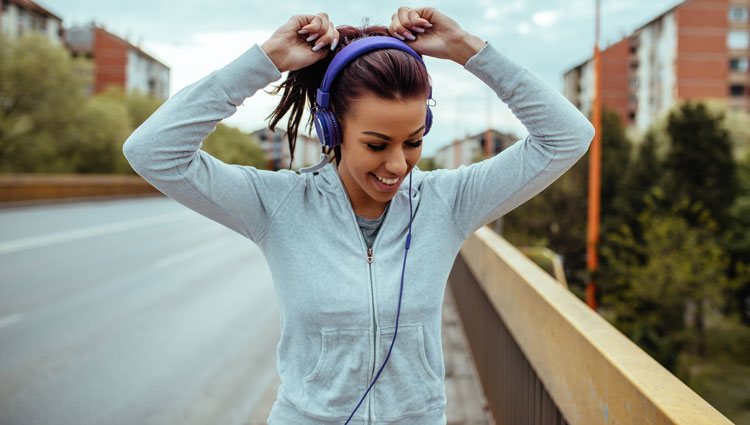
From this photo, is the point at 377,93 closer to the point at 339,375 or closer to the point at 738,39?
the point at 339,375

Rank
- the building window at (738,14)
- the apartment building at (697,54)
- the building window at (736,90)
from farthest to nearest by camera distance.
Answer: the building window at (736,90) < the building window at (738,14) < the apartment building at (697,54)

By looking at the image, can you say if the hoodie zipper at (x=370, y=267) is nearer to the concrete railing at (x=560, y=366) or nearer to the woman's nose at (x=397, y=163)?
the woman's nose at (x=397, y=163)

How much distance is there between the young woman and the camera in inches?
68.1

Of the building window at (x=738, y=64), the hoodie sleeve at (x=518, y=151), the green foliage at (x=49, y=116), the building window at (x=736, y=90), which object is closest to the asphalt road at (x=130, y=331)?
the hoodie sleeve at (x=518, y=151)

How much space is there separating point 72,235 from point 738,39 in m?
76.8

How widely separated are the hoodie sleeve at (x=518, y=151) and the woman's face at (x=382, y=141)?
18 cm

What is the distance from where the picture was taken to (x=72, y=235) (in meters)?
16.2

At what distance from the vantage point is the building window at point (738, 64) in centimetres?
7622

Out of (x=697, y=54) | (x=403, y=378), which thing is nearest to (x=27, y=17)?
(x=697, y=54)

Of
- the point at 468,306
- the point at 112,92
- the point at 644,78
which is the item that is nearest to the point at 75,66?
the point at 112,92

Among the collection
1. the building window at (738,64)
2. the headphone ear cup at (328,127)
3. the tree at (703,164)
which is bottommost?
the headphone ear cup at (328,127)

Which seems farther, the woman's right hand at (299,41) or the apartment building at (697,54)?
the apartment building at (697,54)

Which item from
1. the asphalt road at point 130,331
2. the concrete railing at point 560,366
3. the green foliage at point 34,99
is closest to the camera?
the concrete railing at point 560,366

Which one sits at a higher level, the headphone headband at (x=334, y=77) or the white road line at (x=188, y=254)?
the headphone headband at (x=334, y=77)
